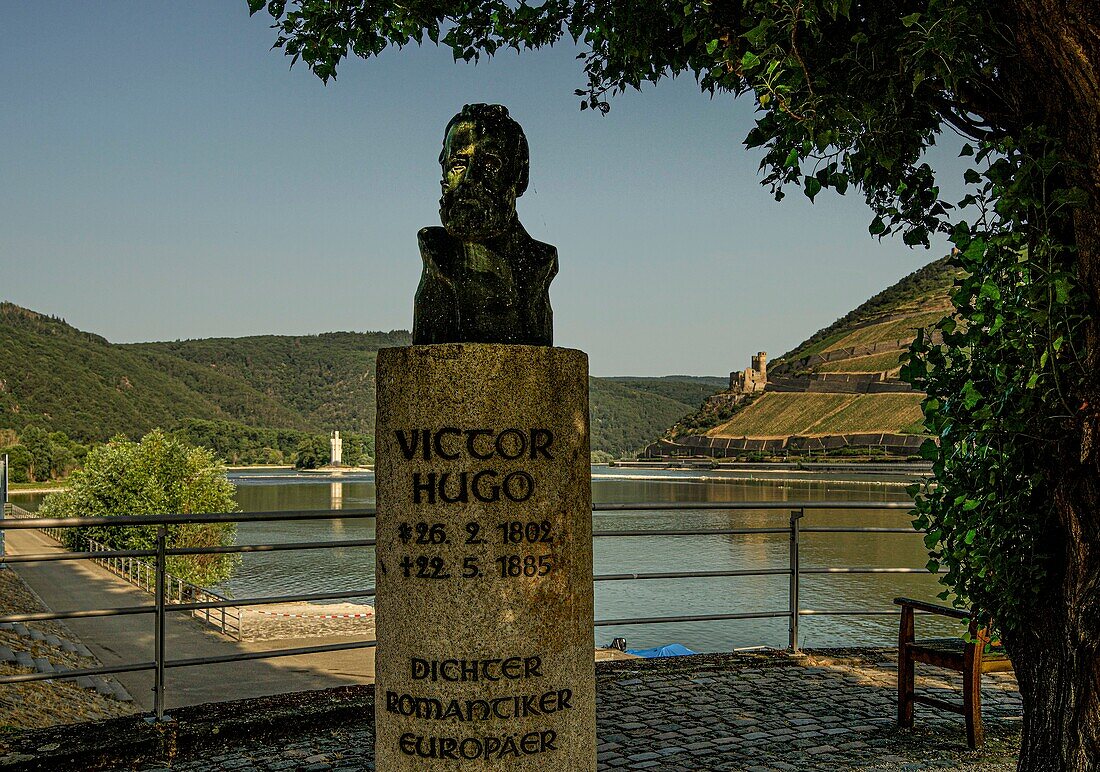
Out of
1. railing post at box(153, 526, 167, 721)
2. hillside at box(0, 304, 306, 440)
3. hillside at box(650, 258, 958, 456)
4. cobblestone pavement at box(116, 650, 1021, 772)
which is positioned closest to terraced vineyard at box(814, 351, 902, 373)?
hillside at box(650, 258, 958, 456)

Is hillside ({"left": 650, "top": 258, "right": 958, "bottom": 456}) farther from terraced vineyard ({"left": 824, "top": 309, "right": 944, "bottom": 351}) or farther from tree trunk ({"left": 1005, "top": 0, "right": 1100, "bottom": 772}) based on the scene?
tree trunk ({"left": 1005, "top": 0, "right": 1100, "bottom": 772})

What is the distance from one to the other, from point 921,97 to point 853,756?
324 cm

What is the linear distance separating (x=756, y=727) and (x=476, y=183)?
3.55 m

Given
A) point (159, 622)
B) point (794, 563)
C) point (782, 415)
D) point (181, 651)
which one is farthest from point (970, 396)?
point (782, 415)

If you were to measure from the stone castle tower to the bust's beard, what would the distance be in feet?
459

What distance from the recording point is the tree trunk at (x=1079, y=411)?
4039 millimetres

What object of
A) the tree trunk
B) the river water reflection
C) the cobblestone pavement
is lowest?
the river water reflection

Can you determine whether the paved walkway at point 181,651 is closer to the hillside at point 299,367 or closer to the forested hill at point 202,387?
the forested hill at point 202,387

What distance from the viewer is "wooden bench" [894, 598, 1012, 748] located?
5189mm

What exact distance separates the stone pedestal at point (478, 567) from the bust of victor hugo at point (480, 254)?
199mm

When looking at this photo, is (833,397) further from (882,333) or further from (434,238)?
(434,238)

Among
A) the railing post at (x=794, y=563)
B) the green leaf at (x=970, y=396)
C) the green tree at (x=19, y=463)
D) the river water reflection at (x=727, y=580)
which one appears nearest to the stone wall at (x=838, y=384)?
the river water reflection at (x=727, y=580)

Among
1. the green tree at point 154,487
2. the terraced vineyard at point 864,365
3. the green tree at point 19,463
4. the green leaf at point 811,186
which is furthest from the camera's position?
the terraced vineyard at point 864,365

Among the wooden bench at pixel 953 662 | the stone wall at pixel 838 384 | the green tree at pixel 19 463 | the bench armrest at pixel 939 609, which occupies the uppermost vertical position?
the stone wall at pixel 838 384
